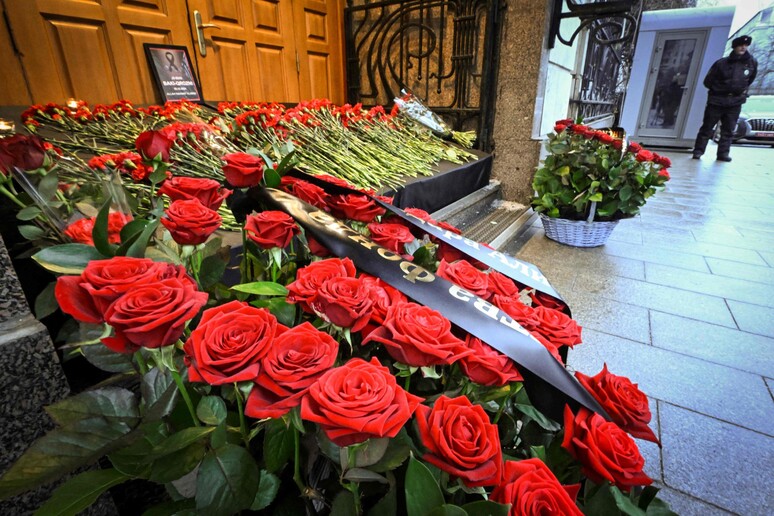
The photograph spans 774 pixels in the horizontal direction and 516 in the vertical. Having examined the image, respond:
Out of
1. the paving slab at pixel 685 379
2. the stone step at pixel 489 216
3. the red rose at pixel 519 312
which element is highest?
the red rose at pixel 519 312

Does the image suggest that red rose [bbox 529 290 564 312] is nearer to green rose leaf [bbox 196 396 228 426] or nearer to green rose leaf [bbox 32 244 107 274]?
green rose leaf [bbox 196 396 228 426]

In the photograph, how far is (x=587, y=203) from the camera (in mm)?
2736

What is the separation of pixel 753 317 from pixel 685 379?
81 centimetres

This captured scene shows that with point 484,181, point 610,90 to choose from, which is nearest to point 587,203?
point 484,181

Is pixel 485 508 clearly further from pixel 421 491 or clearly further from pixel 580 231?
pixel 580 231

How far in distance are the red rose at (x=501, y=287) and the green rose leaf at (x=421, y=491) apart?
0.37m

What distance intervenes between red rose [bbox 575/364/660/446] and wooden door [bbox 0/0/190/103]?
3.23 m

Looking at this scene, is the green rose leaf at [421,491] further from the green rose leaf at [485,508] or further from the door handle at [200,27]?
the door handle at [200,27]

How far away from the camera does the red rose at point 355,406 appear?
1.11ft

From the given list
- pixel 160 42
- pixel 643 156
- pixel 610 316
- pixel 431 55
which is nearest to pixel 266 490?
pixel 610 316

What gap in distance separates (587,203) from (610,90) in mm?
6144

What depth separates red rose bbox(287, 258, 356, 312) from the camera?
0.50 metres

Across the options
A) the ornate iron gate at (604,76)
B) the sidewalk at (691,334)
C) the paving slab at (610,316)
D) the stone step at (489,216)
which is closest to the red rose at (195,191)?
the sidewalk at (691,334)

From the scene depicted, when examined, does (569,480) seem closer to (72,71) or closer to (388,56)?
(72,71)
